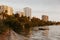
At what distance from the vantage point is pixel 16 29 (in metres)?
Answer: 47.5

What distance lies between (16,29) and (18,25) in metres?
1.07

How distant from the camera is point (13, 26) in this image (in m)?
47.3

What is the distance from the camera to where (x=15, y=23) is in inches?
1896

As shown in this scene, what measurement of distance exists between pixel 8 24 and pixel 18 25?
2.84m

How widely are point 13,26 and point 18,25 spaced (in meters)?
1.21

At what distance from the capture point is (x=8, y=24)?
48.7m

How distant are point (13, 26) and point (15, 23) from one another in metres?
1.17

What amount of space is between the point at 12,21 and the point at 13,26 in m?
2.60

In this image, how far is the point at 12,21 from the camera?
49.6 meters

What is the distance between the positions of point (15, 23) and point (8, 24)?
1.86m

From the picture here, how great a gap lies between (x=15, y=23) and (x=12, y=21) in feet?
5.70

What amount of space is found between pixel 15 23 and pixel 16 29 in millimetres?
A: 1594
